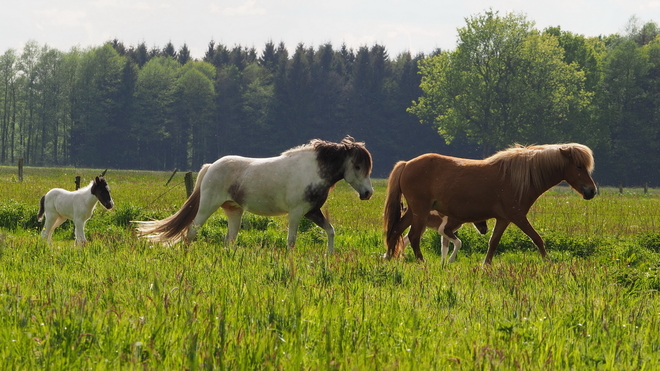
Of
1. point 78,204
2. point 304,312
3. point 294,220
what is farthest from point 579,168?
point 78,204

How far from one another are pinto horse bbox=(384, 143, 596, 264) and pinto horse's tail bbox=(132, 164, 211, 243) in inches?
144

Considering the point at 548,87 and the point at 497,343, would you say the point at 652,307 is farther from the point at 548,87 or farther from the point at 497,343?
the point at 548,87

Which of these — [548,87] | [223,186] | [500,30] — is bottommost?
[223,186]

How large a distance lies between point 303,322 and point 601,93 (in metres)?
78.1

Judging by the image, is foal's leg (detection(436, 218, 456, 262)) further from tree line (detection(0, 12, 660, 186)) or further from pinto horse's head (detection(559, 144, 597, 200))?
tree line (detection(0, 12, 660, 186))

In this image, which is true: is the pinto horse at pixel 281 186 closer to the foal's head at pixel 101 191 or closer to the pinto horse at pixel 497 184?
the pinto horse at pixel 497 184

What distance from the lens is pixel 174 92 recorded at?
333ft

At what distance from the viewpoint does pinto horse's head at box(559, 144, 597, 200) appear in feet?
35.8

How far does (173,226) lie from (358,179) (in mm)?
3400

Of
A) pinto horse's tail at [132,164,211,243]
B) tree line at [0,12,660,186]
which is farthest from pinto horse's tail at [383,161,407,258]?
tree line at [0,12,660,186]

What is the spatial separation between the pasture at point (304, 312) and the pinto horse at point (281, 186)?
181 cm

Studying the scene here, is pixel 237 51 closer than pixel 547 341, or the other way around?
pixel 547 341

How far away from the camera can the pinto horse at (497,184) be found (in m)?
10.8

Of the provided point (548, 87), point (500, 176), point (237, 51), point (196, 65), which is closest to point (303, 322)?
point (500, 176)
